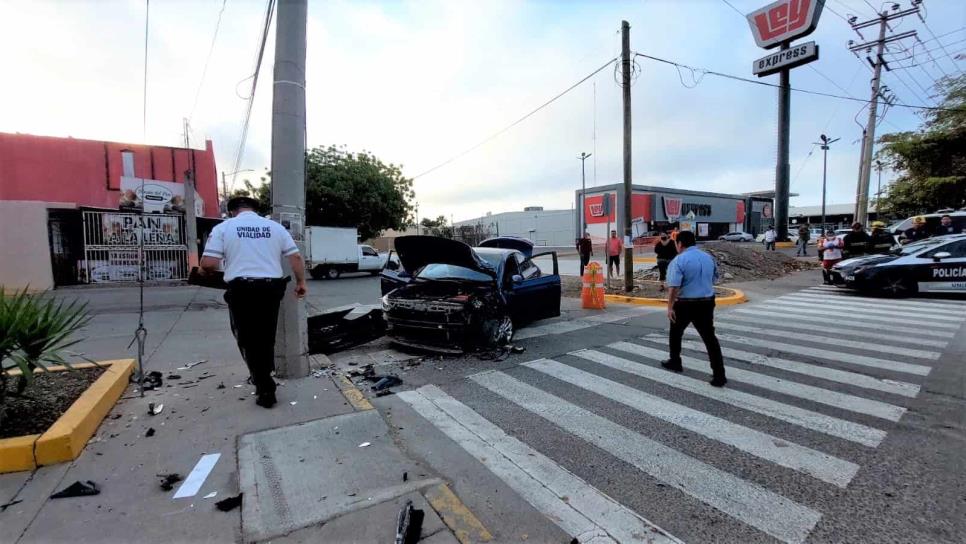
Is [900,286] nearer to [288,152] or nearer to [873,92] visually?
[288,152]

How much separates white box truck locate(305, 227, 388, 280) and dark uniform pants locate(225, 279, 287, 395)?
17.2 metres

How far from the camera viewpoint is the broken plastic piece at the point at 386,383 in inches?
197

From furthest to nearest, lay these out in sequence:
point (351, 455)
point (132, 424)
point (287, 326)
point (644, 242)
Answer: point (644, 242) < point (287, 326) < point (132, 424) < point (351, 455)

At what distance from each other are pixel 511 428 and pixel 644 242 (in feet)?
121

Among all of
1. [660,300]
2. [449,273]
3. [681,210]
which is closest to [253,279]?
[449,273]

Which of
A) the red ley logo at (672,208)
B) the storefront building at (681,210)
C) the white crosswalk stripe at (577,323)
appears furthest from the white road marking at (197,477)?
the red ley logo at (672,208)

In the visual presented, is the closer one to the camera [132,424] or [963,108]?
[132,424]

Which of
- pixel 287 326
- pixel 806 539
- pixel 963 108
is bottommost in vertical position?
pixel 806 539

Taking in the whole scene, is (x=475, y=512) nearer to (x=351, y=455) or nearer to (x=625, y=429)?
(x=351, y=455)

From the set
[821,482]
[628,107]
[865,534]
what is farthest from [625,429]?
[628,107]

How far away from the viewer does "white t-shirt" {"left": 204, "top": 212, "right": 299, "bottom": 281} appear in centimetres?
396

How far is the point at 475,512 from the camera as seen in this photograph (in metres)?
2.71

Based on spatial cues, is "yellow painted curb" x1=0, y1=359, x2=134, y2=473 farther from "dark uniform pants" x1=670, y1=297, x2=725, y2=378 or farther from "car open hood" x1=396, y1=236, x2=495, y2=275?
"dark uniform pants" x1=670, y1=297, x2=725, y2=378

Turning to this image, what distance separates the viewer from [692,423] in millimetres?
4066
